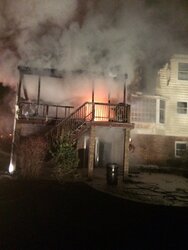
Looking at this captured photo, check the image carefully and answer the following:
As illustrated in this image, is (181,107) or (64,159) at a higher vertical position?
(181,107)

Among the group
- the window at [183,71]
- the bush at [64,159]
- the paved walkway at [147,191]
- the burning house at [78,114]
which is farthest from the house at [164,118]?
the bush at [64,159]

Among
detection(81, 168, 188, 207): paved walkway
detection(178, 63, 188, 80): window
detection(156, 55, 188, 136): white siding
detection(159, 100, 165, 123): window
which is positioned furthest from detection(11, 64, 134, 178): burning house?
detection(178, 63, 188, 80): window

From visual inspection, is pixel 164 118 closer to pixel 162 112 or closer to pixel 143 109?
pixel 162 112

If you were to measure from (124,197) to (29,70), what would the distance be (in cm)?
786

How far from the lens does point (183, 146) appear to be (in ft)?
70.0

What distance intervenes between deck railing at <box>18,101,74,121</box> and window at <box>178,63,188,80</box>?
27.6 feet

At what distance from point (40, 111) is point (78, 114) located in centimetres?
282

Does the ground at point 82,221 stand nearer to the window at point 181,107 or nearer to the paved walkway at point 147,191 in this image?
the paved walkway at point 147,191

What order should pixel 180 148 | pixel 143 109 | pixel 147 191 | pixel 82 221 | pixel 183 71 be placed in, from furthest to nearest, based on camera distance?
pixel 183 71 → pixel 180 148 → pixel 143 109 → pixel 147 191 → pixel 82 221

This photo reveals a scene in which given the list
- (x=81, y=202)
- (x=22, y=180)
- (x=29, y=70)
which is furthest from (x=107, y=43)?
(x=81, y=202)

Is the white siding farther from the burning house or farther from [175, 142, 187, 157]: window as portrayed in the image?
the burning house

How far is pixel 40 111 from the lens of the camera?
715 inches

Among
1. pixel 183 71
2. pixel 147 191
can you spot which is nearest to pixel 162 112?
pixel 183 71

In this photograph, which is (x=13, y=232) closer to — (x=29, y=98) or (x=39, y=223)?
(x=39, y=223)
